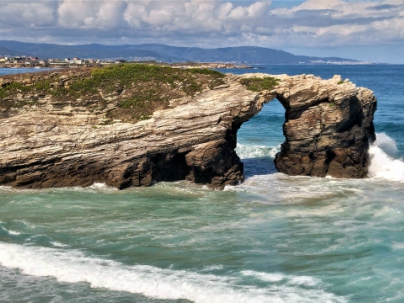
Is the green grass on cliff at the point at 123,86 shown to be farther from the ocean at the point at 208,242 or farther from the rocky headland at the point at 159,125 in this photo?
the ocean at the point at 208,242

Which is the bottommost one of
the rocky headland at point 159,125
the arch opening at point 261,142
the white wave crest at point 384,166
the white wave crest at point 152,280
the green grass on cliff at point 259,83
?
the white wave crest at point 152,280

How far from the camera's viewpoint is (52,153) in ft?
91.2

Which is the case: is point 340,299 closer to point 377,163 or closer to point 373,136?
point 377,163

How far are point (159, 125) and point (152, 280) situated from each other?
12924 mm

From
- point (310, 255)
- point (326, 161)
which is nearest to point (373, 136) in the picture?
point (326, 161)

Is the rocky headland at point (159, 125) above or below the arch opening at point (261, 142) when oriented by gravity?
above

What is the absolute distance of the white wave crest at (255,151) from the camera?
1531 inches

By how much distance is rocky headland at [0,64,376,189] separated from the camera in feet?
92.3

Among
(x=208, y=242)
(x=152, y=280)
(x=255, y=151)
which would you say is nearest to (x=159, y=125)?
(x=208, y=242)

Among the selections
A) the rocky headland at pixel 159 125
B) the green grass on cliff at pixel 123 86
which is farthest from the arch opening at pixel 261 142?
the green grass on cliff at pixel 123 86

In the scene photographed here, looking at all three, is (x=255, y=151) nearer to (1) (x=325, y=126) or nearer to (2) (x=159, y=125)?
(1) (x=325, y=126)

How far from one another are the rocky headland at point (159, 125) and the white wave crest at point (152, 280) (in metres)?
9.46

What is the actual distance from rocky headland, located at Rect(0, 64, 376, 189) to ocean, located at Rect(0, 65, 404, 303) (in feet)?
3.80

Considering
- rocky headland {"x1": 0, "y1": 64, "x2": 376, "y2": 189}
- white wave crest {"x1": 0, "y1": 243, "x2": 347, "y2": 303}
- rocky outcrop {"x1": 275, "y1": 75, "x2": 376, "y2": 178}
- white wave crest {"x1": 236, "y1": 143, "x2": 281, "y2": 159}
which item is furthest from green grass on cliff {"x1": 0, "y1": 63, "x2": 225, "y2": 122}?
white wave crest {"x1": 0, "y1": 243, "x2": 347, "y2": 303}
